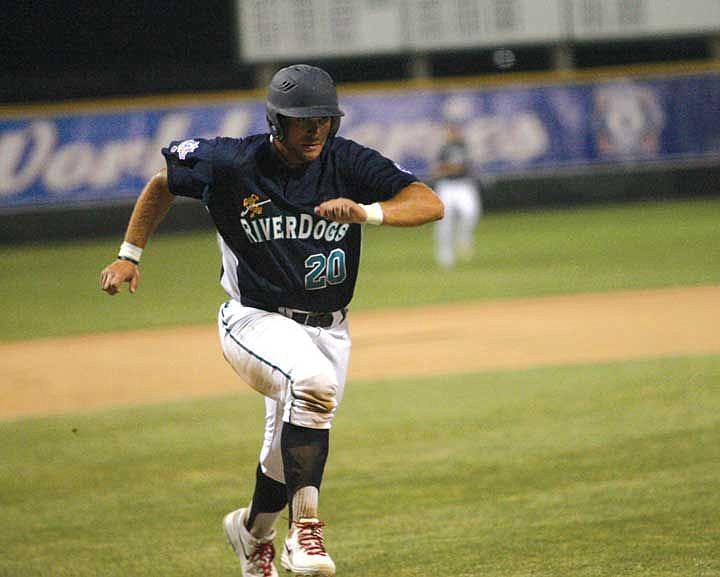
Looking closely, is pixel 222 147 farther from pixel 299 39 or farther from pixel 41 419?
pixel 299 39

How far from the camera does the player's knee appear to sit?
4.44 m

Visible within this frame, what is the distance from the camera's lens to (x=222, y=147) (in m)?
4.83

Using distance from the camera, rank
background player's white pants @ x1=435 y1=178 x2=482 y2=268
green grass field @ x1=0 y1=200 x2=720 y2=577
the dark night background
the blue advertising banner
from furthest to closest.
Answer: the dark night background
the blue advertising banner
background player's white pants @ x1=435 y1=178 x2=482 y2=268
green grass field @ x1=0 y1=200 x2=720 y2=577

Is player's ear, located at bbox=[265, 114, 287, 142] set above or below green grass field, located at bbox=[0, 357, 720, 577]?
above

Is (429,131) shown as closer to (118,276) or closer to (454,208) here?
(454,208)

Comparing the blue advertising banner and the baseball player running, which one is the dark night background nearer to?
the blue advertising banner

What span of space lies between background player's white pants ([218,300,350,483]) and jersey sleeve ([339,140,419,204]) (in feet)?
1.62

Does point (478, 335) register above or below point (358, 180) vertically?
below

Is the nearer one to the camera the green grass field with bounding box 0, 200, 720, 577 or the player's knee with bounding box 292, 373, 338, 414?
the player's knee with bounding box 292, 373, 338, 414

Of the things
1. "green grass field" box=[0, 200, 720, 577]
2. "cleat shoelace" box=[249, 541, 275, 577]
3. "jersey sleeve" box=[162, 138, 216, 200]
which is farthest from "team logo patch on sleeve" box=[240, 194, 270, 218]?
"green grass field" box=[0, 200, 720, 577]

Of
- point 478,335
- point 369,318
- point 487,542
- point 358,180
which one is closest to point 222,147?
point 358,180

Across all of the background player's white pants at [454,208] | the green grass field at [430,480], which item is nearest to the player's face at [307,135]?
the green grass field at [430,480]

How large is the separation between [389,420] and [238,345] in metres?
3.80

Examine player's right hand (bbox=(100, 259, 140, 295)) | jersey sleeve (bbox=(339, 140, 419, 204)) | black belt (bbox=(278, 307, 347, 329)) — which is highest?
jersey sleeve (bbox=(339, 140, 419, 204))
